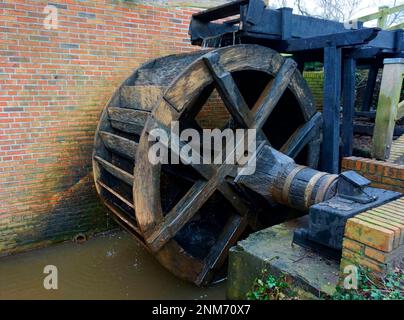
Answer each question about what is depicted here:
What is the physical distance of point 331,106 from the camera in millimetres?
3469

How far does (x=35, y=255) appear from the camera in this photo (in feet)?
12.7

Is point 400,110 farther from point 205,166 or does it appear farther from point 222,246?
point 222,246

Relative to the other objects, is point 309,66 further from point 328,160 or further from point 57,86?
point 57,86

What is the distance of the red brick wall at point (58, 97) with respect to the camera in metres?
3.60

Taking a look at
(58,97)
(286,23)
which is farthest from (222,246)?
(58,97)

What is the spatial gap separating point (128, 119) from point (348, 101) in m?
2.45

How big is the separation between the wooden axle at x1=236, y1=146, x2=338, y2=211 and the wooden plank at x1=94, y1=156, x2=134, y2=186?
3.23ft

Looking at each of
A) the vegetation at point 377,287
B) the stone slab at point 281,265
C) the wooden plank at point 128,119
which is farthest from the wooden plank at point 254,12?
the vegetation at point 377,287

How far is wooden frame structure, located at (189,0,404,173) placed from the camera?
3.25 meters

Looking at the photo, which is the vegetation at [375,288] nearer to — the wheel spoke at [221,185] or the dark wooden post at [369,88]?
the wheel spoke at [221,185]

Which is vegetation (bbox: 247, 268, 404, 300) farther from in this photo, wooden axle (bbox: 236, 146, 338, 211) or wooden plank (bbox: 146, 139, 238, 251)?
wooden plank (bbox: 146, 139, 238, 251)

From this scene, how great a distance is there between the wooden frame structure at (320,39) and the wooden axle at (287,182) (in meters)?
0.90

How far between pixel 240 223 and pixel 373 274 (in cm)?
168
